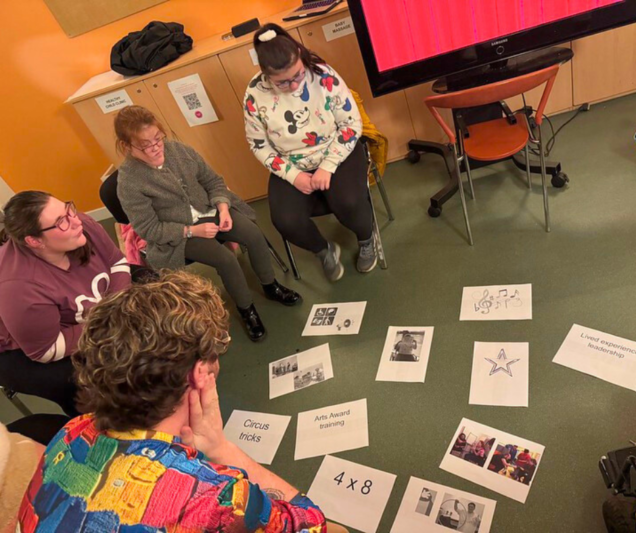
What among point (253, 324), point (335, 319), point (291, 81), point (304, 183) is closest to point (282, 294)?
point (253, 324)

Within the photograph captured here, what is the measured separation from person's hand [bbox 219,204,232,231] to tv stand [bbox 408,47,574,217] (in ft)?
3.72

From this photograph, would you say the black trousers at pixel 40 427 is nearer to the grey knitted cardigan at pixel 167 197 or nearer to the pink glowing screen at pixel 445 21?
the grey knitted cardigan at pixel 167 197

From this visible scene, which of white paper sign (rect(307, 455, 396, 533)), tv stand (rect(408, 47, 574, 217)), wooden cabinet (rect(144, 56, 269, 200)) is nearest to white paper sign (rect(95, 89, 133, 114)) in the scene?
wooden cabinet (rect(144, 56, 269, 200))

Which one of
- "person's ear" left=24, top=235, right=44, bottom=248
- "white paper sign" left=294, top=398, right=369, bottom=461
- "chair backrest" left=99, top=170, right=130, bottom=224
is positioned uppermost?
"person's ear" left=24, top=235, right=44, bottom=248

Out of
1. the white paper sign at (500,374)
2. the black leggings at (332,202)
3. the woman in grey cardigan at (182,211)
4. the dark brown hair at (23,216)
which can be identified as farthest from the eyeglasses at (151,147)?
the white paper sign at (500,374)

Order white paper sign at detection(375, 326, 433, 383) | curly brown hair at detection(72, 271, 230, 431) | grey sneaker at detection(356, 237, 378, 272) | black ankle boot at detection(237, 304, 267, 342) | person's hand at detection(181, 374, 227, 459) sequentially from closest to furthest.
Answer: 1. curly brown hair at detection(72, 271, 230, 431)
2. person's hand at detection(181, 374, 227, 459)
3. white paper sign at detection(375, 326, 433, 383)
4. black ankle boot at detection(237, 304, 267, 342)
5. grey sneaker at detection(356, 237, 378, 272)

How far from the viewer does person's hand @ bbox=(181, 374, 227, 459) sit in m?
0.93

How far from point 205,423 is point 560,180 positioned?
87.1 inches

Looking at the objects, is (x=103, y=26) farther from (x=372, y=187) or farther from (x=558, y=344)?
(x=558, y=344)

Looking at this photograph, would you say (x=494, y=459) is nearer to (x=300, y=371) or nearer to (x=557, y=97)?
(x=300, y=371)

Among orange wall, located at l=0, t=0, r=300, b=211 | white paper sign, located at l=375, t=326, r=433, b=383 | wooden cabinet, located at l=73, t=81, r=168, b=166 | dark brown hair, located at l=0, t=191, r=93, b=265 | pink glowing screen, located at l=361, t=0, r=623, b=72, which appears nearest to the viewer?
dark brown hair, located at l=0, t=191, r=93, b=265

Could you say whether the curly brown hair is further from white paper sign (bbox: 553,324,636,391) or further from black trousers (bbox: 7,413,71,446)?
white paper sign (bbox: 553,324,636,391)

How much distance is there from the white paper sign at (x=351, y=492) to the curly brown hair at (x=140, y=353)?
2.78 feet

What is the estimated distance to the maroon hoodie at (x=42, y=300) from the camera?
4.75 ft
